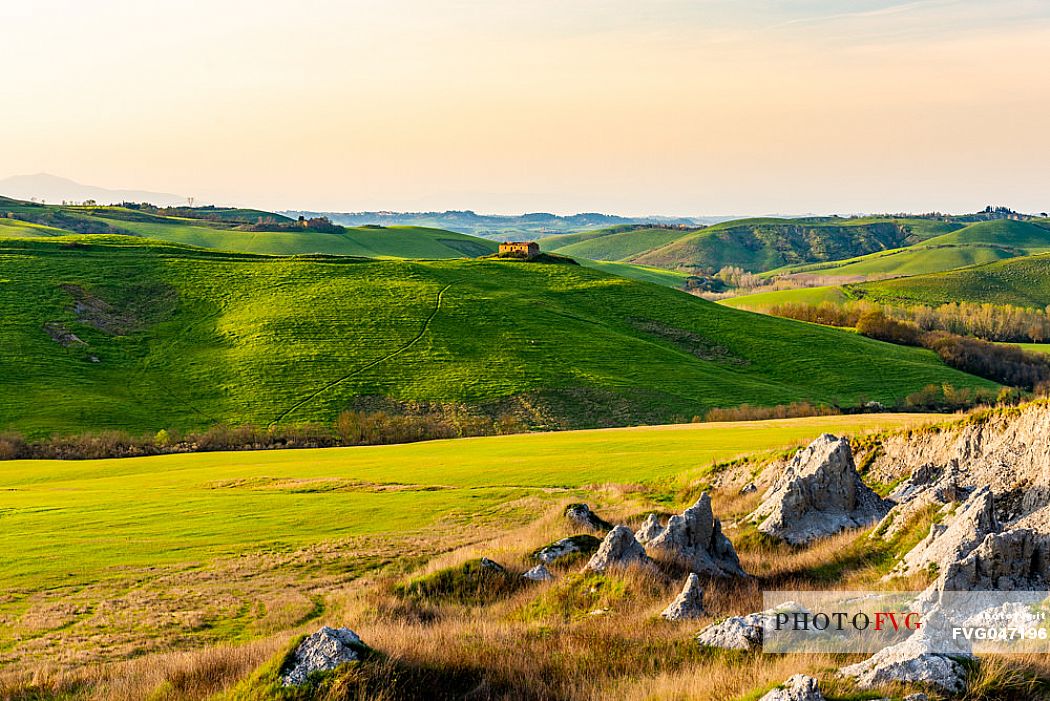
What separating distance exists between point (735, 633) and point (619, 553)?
5.01m

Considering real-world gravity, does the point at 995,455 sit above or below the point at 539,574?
above

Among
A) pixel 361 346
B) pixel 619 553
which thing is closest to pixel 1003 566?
pixel 619 553

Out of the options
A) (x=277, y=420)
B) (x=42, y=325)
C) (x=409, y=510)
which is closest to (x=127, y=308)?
(x=42, y=325)

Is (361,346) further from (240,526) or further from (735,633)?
(735,633)

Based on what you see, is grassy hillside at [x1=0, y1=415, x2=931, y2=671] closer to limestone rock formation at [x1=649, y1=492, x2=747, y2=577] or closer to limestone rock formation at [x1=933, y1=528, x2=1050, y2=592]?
limestone rock formation at [x1=649, y1=492, x2=747, y2=577]

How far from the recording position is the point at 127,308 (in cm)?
10938

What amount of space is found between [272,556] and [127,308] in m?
98.0

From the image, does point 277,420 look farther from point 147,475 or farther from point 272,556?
point 272,556

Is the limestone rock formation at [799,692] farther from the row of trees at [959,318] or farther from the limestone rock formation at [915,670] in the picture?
the row of trees at [959,318]

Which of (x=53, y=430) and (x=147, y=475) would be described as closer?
(x=147, y=475)

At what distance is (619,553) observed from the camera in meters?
16.9

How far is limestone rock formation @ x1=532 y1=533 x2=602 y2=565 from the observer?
19.6 m

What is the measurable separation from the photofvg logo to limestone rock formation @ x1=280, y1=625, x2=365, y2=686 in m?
5.64

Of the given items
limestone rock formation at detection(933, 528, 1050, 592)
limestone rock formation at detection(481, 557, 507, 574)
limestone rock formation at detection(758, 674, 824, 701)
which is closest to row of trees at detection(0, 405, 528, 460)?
limestone rock formation at detection(481, 557, 507, 574)
